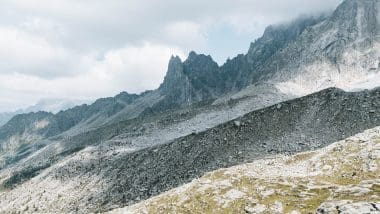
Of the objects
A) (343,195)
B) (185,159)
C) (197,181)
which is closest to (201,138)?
(185,159)

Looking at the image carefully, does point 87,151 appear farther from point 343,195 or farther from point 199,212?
point 343,195

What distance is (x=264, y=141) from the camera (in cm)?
11200

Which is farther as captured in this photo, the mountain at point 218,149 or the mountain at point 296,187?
the mountain at point 218,149

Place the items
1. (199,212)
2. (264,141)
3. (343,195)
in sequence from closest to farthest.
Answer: (343,195) < (199,212) < (264,141)

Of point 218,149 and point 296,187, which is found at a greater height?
point 218,149

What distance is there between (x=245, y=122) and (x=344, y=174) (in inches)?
2518

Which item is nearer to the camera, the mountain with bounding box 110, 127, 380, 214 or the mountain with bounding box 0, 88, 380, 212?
the mountain with bounding box 110, 127, 380, 214

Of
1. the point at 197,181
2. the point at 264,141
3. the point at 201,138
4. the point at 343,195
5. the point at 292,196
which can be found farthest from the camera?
the point at 201,138

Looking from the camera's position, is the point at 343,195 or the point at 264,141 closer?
the point at 343,195

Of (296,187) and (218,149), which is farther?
(218,149)

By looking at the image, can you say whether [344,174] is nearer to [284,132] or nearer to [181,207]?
[181,207]

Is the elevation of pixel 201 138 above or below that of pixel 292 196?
above

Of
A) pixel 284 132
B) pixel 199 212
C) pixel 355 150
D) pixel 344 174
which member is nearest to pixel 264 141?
pixel 284 132

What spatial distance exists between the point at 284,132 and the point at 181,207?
6239 cm
